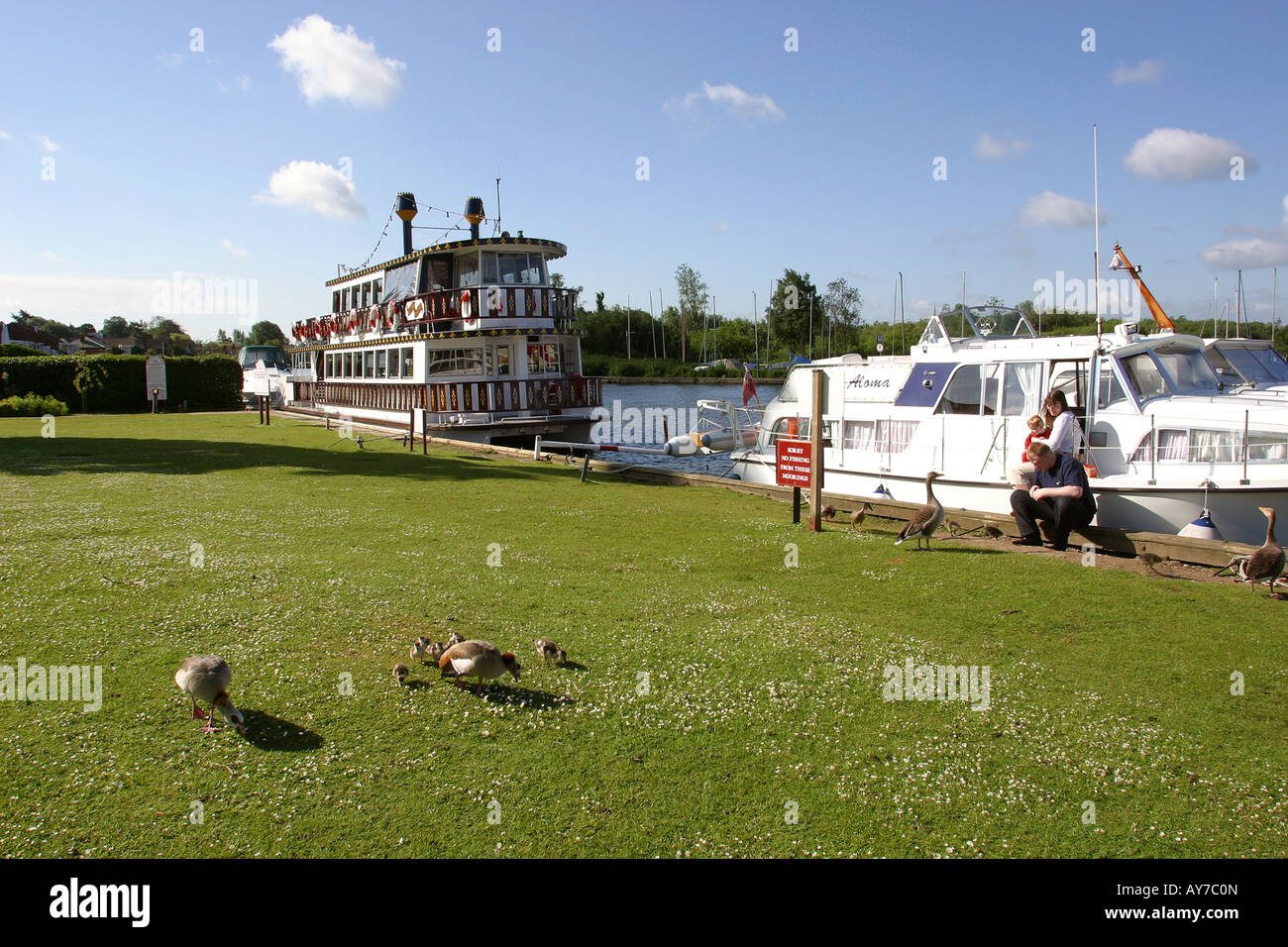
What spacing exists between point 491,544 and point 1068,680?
7.15 meters

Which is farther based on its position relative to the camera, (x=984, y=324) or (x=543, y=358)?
(x=543, y=358)

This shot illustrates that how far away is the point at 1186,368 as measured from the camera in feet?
49.9

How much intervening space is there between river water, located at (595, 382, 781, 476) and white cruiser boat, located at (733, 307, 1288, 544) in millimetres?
5930

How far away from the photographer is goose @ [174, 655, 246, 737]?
5312mm

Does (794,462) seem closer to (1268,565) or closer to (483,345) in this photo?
(1268,565)

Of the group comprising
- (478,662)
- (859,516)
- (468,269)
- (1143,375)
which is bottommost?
(478,662)

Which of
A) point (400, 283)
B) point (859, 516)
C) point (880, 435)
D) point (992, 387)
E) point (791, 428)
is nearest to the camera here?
point (859, 516)

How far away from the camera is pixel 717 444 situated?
25.0m

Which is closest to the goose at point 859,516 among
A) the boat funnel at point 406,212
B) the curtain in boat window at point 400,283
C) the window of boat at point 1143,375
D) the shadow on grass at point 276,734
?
the window of boat at point 1143,375


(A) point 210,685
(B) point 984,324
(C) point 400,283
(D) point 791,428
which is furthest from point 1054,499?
(C) point 400,283

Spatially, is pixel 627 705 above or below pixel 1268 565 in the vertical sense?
below

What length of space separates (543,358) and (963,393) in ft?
59.0

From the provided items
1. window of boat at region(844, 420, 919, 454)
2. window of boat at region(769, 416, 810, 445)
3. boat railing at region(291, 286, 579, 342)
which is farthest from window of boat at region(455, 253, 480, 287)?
window of boat at region(844, 420, 919, 454)
